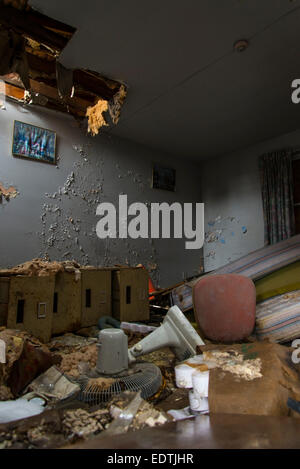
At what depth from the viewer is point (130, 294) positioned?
113 inches

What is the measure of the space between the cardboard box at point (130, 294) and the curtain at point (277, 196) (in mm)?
2412

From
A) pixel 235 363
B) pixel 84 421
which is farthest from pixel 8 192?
pixel 235 363

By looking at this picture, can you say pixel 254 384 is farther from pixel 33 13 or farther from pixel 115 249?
pixel 115 249

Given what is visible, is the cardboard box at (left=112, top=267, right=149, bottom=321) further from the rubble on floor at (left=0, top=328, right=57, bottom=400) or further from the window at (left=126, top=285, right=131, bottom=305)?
the rubble on floor at (left=0, top=328, right=57, bottom=400)

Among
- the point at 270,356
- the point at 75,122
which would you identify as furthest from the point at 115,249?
the point at 270,356

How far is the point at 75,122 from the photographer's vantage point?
3869 mm

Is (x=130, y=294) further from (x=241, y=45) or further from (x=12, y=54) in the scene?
(x=241, y=45)

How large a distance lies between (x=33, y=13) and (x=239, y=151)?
3816 millimetres

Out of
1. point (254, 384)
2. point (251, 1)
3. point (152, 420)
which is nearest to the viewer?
point (152, 420)

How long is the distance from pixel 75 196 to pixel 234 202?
2860 mm

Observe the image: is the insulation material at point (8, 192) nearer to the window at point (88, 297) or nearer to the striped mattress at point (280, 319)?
the window at point (88, 297)

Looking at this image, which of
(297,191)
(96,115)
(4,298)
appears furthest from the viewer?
(297,191)

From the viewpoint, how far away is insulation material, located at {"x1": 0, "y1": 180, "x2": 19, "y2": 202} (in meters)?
3.21

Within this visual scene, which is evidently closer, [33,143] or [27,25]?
[27,25]
